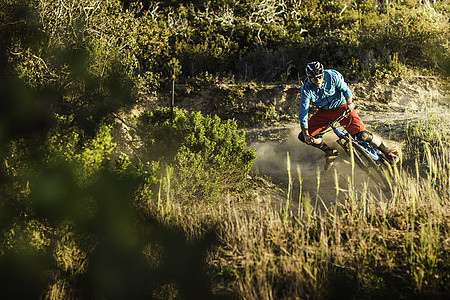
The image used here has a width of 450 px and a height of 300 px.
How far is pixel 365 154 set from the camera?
5.93 meters

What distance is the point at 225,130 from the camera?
6.28 m

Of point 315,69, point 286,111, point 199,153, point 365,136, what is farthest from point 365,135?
point 286,111

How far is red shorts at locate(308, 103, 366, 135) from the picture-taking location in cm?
620

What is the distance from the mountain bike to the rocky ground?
3.67 ft

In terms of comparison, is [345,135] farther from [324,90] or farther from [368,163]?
[324,90]

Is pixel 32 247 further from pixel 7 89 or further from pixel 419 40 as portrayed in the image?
pixel 419 40

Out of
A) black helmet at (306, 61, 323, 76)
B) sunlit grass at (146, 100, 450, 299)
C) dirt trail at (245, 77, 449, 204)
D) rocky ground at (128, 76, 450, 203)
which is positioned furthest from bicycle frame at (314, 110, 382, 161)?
sunlit grass at (146, 100, 450, 299)

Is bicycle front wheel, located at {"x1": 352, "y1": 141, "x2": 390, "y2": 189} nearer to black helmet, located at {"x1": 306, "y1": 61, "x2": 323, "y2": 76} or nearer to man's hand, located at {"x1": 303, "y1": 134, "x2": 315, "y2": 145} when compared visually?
man's hand, located at {"x1": 303, "y1": 134, "x2": 315, "y2": 145}

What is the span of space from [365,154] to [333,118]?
868 mm

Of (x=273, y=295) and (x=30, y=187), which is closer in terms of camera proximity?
(x=273, y=295)

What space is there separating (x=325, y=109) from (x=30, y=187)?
15.1 feet

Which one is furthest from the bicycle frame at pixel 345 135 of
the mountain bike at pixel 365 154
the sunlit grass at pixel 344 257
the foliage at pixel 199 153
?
the sunlit grass at pixel 344 257

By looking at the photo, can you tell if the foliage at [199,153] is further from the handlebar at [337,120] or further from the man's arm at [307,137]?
the handlebar at [337,120]

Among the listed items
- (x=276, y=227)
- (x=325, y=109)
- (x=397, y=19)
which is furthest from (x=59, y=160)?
(x=397, y=19)
